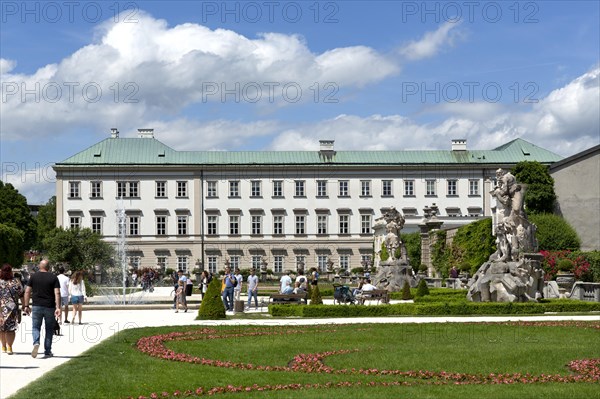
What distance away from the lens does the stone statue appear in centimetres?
2550

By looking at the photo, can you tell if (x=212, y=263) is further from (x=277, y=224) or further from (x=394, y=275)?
(x=394, y=275)

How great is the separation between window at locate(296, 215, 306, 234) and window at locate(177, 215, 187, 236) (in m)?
9.63

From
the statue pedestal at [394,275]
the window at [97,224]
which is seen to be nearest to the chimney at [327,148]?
the window at [97,224]

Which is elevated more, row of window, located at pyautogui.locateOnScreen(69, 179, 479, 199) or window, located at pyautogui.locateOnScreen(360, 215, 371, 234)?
row of window, located at pyautogui.locateOnScreen(69, 179, 479, 199)

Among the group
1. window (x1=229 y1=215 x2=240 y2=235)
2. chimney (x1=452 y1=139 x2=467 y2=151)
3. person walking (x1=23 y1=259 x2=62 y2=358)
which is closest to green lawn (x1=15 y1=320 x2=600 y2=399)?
person walking (x1=23 y1=259 x2=62 y2=358)

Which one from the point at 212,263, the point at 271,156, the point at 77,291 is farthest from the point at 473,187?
the point at 77,291

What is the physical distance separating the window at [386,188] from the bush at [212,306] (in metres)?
55.7

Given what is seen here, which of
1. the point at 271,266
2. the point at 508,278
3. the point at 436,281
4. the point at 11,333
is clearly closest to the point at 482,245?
the point at 436,281

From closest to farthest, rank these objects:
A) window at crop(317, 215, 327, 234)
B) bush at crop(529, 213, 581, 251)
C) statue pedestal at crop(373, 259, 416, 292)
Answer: statue pedestal at crop(373, 259, 416, 292) < bush at crop(529, 213, 581, 251) < window at crop(317, 215, 327, 234)

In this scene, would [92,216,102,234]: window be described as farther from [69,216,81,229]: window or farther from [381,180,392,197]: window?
[381,180,392,197]: window

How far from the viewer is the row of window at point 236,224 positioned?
250 feet

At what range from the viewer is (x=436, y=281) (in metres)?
43.0

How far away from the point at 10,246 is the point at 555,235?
118 ft

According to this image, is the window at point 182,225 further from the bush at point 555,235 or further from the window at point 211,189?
the bush at point 555,235
